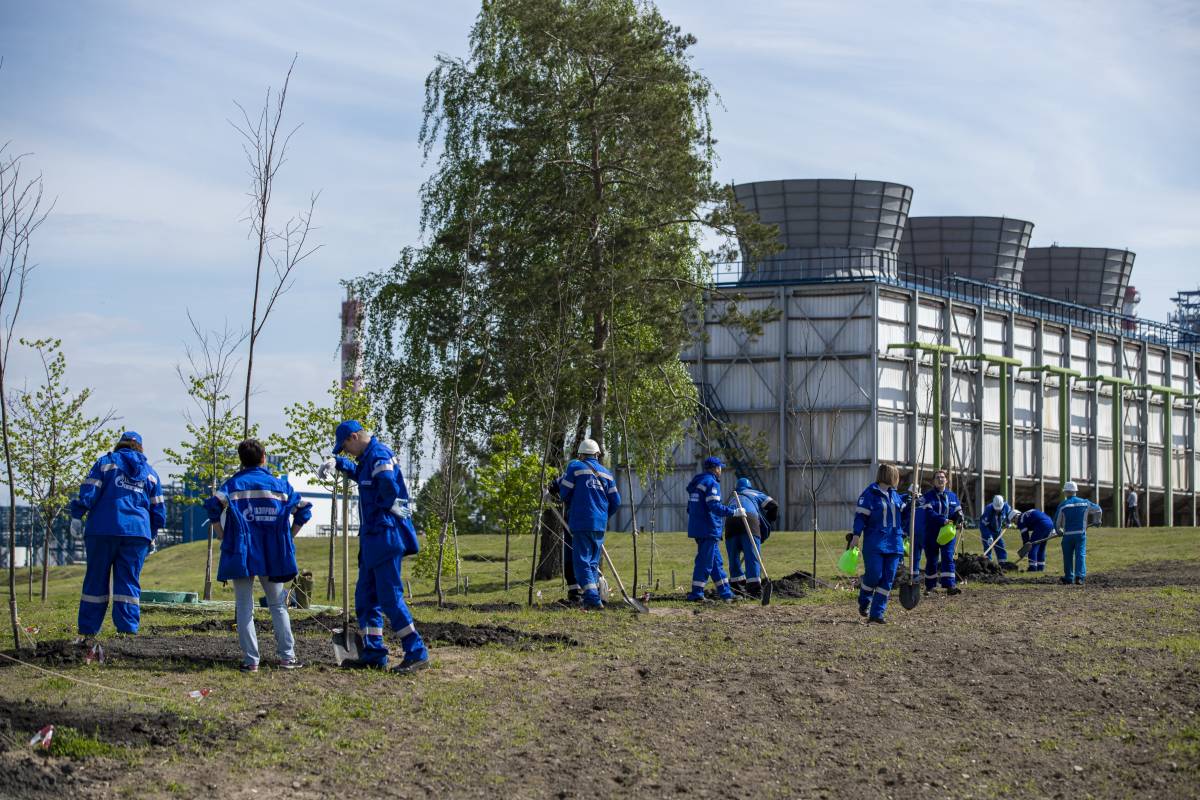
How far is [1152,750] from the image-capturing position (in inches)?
344

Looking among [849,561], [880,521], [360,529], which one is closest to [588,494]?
[849,561]

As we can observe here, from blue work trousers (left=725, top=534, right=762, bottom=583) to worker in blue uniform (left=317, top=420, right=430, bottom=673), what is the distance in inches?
360

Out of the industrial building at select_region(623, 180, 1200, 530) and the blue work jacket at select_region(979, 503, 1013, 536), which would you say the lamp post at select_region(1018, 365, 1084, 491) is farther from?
the blue work jacket at select_region(979, 503, 1013, 536)

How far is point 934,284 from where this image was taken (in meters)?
60.6

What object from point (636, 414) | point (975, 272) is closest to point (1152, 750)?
point (636, 414)

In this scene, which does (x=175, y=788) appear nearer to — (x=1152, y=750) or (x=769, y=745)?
(x=769, y=745)

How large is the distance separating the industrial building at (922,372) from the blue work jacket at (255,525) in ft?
123

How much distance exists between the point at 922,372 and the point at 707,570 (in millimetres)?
39235

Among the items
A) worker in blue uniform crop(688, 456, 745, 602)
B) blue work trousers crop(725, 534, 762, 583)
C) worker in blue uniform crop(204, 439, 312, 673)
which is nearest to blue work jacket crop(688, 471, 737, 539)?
→ worker in blue uniform crop(688, 456, 745, 602)

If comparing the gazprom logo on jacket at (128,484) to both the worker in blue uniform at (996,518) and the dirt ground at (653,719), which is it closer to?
the dirt ground at (653,719)

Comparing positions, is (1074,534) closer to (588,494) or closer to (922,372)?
(588,494)

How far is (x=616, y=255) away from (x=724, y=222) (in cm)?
211

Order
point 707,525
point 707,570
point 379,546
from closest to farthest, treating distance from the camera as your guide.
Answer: point 379,546 < point 707,525 < point 707,570

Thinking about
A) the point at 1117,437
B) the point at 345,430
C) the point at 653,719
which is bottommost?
the point at 653,719
